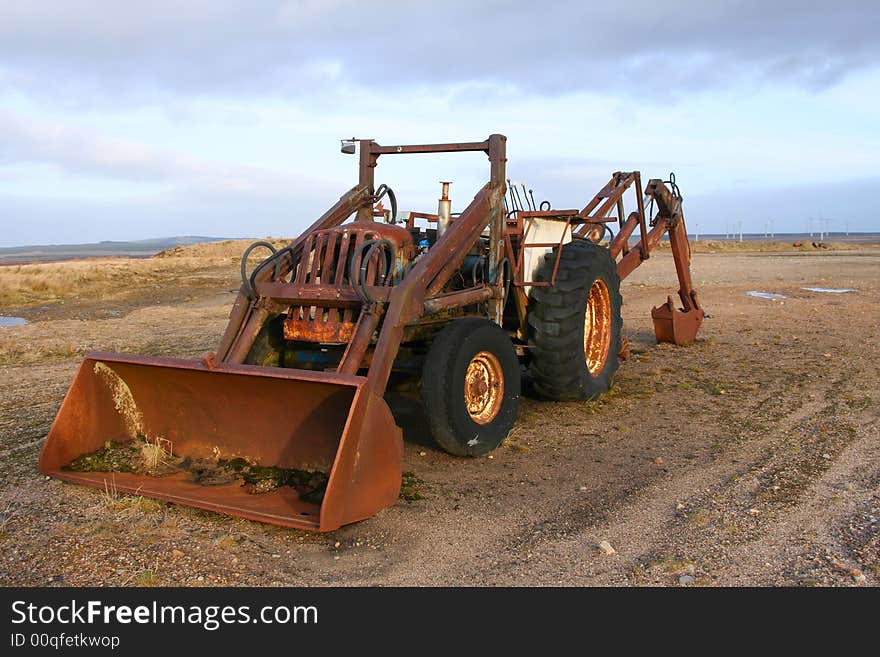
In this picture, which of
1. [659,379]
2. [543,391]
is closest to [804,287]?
[659,379]

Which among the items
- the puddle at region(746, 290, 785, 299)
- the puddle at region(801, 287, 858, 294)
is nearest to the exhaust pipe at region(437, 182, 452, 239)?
the puddle at region(746, 290, 785, 299)

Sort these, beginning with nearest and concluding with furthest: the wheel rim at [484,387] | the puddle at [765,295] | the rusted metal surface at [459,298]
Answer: the rusted metal surface at [459,298], the wheel rim at [484,387], the puddle at [765,295]

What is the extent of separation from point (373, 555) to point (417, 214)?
3.83 meters

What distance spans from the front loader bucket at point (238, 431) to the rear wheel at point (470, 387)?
68cm

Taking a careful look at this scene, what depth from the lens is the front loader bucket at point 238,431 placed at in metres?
4.28

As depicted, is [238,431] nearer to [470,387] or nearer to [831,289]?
[470,387]

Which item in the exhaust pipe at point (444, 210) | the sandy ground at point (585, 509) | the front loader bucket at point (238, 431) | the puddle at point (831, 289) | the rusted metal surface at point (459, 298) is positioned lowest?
the sandy ground at point (585, 509)

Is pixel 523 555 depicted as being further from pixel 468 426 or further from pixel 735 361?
pixel 735 361

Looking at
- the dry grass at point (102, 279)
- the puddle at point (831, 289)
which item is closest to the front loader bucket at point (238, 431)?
the puddle at point (831, 289)

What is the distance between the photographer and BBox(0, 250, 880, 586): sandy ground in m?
3.88

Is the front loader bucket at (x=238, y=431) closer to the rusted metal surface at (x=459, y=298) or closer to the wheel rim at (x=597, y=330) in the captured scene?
the rusted metal surface at (x=459, y=298)

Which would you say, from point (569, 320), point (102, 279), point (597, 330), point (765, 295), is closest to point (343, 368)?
point (569, 320)

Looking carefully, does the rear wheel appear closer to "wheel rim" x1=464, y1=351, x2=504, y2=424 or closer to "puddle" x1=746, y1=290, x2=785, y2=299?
"wheel rim" x1=464, y1=351, x2=504, y2=424

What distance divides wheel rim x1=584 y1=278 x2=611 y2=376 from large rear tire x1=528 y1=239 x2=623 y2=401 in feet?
0.04
